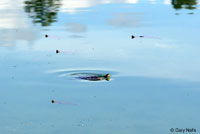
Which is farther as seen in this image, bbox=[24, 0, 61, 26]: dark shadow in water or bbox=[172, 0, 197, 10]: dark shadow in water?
bbox=[172, 0, 197, 10]: dark shadow in water

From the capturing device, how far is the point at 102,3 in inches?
3100

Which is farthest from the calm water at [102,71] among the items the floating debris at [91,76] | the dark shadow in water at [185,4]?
the dark shadow in water at [185,4]

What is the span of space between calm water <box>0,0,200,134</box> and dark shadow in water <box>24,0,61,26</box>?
0.48m

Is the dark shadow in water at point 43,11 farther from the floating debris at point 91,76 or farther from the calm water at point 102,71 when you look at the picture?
the floating debris at point 91,76

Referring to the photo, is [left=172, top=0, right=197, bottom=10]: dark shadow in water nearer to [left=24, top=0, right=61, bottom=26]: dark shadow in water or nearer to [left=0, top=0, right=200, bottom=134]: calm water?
[left=0, top=0, right=200, bottom=134]: calm water

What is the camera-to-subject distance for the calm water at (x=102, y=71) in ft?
91.4

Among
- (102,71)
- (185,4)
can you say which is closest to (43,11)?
(185,4)

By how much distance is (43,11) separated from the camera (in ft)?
248

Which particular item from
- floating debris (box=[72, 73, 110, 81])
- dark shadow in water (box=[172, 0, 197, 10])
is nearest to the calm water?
floating debris (box=[72, 73, 110, 81])

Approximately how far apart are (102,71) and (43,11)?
39955 millimetres

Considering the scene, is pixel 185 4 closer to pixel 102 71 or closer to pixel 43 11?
pixel 43 11

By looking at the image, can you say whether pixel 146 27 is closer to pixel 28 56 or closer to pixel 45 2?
pixel 28 56

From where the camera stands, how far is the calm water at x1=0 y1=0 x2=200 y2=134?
91.4ft

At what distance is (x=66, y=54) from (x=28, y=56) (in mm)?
3139
